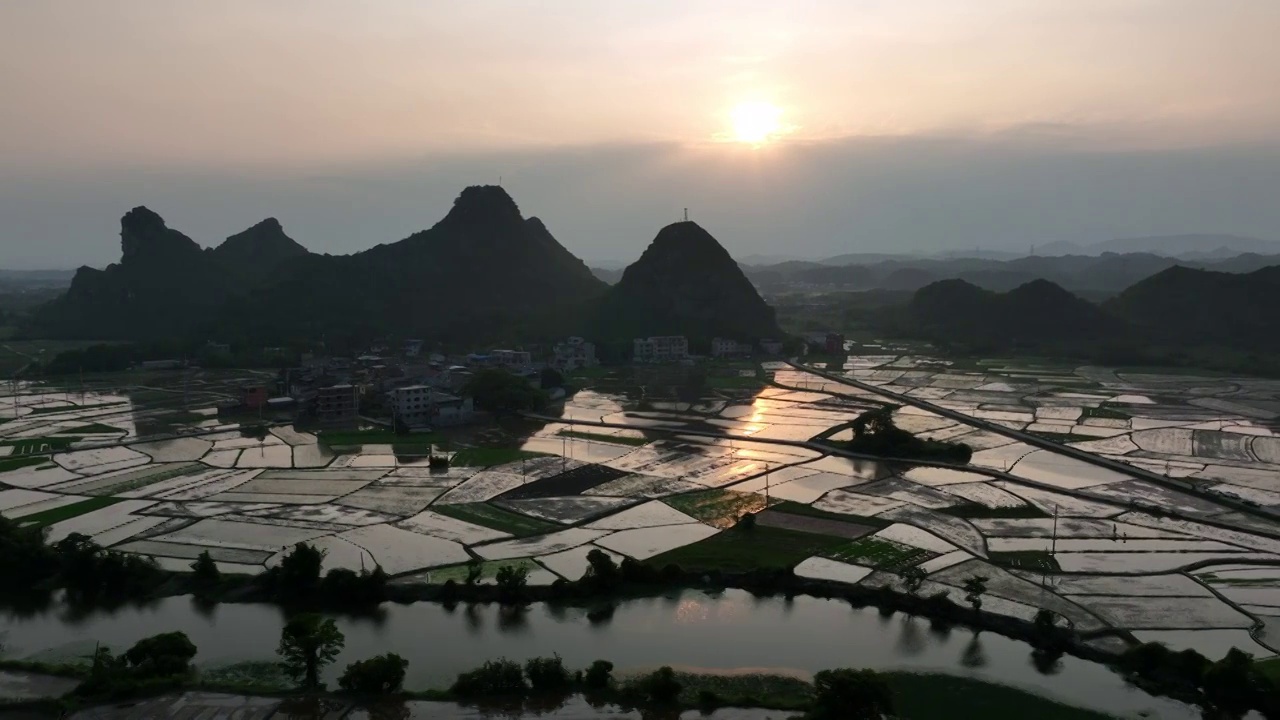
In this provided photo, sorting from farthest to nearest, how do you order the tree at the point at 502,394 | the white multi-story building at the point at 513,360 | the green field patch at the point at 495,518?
1. the white multi-story building at the point at 513,360
2. the tree at the point at 502,394
3. the green field patch at the point at 495,518

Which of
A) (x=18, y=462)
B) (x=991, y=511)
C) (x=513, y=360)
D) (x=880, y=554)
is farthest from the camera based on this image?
(x=513, y=360)

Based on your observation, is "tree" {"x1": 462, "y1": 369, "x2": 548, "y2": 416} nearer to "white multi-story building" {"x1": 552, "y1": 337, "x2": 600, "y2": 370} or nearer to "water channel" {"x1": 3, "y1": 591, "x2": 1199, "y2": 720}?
"white multi-story building" {"x1": 552, "y1": 337, "x2": 600, "y2": 370}

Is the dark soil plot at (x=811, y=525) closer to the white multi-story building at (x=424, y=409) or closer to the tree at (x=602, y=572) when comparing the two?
the tree at (x=602, y=572)

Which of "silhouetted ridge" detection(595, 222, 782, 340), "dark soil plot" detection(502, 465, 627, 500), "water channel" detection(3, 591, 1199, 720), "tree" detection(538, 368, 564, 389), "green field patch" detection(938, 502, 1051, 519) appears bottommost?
"water channel" detection(3, 591, 1199, 720)

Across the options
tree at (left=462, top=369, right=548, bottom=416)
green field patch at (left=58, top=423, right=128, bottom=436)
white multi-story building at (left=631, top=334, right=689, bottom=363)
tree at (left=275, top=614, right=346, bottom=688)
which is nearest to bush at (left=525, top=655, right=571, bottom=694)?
tree at (left=275, top=614, right=346, bottom=688)

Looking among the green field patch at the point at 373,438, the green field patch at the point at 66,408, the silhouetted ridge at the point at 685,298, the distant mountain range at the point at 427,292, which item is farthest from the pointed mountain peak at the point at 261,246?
the green field patch at the point at 373,438

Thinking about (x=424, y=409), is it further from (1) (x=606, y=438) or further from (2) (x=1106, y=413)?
(2) (x=1106, y=413)

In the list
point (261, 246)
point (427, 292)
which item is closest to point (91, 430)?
point (427, 292)
